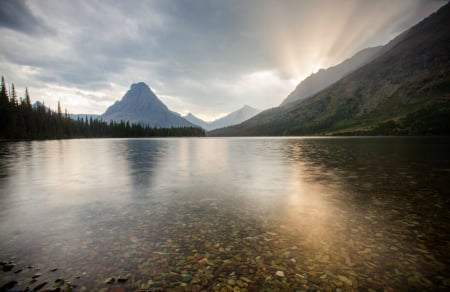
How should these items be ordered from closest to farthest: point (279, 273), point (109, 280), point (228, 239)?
point (109, 280) → point (279, 273) → point (228, 239)

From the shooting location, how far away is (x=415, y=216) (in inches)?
551

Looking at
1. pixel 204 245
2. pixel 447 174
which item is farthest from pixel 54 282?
pixel 447 174

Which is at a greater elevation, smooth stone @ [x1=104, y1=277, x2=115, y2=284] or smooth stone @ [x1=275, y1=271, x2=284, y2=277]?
smooth stone @ [x1=275, y1=271, x2=284, y2=277]

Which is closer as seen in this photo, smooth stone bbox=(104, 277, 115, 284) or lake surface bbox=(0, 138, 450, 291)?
smooth stone bbox=(104, 277, 115, 284)

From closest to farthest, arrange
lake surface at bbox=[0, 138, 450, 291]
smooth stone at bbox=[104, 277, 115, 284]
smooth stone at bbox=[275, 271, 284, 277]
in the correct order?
smooth stone at bbox=[104, 277, 115, 284], lake surface at bbox=[0, 138, 450, 291], smooth stone at bbox=[275, 271, 284, 277]

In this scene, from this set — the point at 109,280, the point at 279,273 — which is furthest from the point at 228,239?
the point at 109,280

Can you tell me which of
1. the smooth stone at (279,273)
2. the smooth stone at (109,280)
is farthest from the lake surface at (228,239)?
the smooth stone at (109,280)

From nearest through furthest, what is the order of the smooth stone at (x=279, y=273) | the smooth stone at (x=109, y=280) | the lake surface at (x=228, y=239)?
the smooth stone at (x=109, y=280) → the lake surface at (x=228, y=239) → the smooth stone at (x=279, y=273)

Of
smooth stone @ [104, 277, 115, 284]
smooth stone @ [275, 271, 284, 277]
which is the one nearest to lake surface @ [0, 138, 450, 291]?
smooth stone @ [275, 271, 284, 277]

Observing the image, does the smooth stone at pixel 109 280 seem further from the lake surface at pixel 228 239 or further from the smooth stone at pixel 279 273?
the smooth stone at pixel 279 273

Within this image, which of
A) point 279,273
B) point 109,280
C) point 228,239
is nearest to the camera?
point 109,280

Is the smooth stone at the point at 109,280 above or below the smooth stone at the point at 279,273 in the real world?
below

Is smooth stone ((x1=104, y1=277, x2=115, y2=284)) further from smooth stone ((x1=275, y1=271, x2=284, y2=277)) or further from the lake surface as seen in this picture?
smooth stone ((x1=275, y1=271, x2=284, y2=277))

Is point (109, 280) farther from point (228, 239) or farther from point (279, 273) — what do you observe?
point (279, 273)
